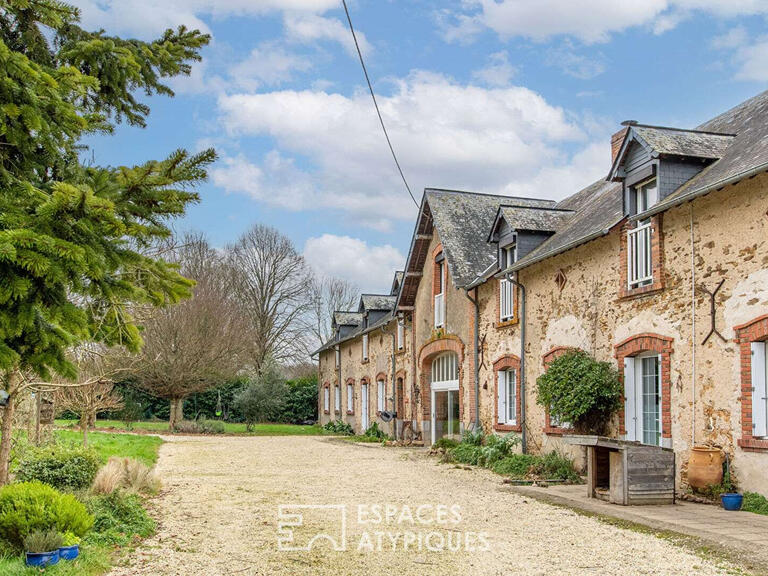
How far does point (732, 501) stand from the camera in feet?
32.3

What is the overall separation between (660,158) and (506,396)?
7.51 metres

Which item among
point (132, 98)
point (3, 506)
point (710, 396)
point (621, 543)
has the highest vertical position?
point (132, 98)

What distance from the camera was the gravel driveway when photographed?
6.76 meters

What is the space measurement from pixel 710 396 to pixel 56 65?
9252mm

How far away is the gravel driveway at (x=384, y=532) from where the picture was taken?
676 cm

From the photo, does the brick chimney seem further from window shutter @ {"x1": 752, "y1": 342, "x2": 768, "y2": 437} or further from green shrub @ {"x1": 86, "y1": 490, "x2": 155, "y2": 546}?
green shrub @ {"x1": 86, "y1": 490, "x2": 155, "y2": 546}

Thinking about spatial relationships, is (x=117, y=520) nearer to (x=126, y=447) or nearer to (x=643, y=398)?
(x=643, y=398)

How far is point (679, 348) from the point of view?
Result: 11.5 metres

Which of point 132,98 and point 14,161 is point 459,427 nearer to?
point 132,98

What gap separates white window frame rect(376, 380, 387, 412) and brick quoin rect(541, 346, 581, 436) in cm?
1219

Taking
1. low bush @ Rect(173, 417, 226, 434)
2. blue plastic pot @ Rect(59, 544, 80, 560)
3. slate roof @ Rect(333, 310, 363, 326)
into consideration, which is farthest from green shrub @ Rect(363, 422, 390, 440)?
blue plastic pot @ Rect(59, 544, 80, 560)

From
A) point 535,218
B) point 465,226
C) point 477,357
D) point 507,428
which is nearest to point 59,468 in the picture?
point 507,428

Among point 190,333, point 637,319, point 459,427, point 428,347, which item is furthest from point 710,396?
point 190,333

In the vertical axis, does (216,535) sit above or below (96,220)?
below
